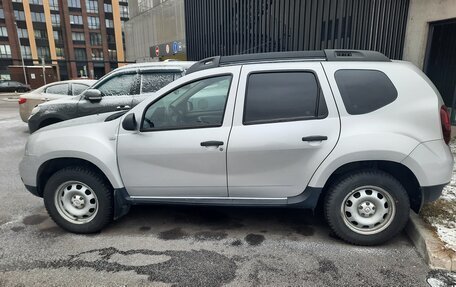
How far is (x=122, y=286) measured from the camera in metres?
2.62

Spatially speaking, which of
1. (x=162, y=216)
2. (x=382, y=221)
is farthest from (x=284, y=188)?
(x=162, y=216)

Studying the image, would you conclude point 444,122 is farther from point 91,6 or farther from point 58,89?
point 91,6

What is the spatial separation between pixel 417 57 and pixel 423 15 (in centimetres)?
83

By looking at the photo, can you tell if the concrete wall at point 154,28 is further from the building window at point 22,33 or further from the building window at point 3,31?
the building window at point 22,33

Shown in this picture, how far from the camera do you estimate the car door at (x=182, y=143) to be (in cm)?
310

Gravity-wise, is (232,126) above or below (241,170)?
above

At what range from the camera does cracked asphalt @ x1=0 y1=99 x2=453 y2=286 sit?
2697 millimetres

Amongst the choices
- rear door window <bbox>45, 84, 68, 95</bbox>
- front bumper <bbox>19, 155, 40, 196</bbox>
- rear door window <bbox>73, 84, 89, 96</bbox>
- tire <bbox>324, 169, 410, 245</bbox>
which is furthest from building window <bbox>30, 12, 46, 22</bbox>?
tire <bbox>324, 169, 410, 245</bbox>

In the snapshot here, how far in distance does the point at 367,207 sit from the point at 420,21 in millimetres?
5449

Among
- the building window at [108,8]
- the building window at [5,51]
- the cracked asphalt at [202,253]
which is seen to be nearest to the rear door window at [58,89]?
the cracked asphalt at [202,253]

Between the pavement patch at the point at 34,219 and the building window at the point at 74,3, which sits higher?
the building window at the point at 74,3

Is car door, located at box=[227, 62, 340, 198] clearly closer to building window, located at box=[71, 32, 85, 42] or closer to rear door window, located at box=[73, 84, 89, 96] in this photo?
rear door window, located at box=[73, 84, 89, 96]

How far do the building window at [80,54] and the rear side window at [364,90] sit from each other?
219 ft

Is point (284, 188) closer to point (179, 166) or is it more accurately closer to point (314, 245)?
point (314, 245)
